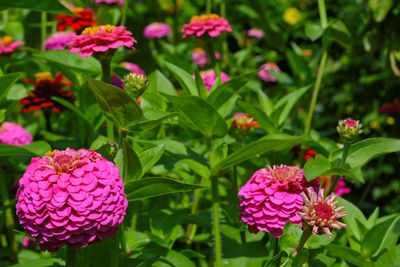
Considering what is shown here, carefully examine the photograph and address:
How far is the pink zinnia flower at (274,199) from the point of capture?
2.62ft

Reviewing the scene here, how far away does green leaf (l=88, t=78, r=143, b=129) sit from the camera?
75 cm

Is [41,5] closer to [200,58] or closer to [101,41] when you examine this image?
[101,41]

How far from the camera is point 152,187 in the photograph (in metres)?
0.78

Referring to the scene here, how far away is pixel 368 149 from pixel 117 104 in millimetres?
517

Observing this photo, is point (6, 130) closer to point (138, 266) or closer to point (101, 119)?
point (101, 119)

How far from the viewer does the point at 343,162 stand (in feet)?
3.01

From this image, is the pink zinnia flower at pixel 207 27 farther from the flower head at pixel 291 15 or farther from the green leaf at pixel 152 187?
the flower head at pixel 291 15

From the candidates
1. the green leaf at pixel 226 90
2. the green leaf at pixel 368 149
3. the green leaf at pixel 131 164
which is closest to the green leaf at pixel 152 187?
the green leaf at pixel 131 164

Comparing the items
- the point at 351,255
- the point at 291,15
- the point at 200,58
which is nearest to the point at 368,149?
the point at 351,255

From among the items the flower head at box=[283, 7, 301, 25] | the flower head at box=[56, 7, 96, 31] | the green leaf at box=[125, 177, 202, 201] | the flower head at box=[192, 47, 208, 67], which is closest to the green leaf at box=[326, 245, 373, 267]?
the green leaf at box=[125, 177, 202, 201]

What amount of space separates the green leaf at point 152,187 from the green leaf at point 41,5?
288 millimetres

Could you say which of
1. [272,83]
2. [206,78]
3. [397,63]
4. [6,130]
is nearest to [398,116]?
[397,63]

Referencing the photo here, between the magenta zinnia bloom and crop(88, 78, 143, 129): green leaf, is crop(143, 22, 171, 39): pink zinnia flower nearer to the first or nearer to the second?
crop(88, 78, 143, 129): green leaf

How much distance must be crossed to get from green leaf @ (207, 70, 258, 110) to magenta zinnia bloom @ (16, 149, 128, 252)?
0.32 metres
